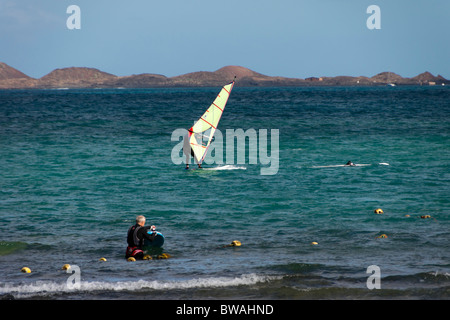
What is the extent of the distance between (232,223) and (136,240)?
5.15 meters

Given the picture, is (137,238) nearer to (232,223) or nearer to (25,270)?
(25,270)

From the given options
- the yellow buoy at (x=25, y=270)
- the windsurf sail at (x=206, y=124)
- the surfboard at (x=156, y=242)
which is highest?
the windsurf sail at (x=206, y=124)

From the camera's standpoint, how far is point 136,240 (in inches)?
642

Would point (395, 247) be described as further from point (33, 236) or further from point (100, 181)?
point (100, 181)

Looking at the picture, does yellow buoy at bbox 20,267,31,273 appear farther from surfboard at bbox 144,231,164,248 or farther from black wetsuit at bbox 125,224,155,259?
surfboard at bbox 144,231,164,248

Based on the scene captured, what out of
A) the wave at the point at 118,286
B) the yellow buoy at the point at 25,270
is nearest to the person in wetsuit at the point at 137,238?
the wave at the point at 118,286

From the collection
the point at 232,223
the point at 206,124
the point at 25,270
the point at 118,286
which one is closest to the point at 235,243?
the point at 232,223

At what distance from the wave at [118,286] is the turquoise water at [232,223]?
0.04 meters

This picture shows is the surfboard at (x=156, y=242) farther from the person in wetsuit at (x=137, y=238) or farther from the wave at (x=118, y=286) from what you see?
the wave at (x=118, y=286)

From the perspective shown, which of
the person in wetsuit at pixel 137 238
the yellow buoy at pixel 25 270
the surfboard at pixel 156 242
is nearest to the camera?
the yellow buoy at pixel 25 270

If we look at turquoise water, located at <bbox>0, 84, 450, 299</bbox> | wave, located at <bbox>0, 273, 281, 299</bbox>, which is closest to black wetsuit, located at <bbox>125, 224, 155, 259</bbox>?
turquoise water, located at <bbox>0, 84, 450, 299</bbox>

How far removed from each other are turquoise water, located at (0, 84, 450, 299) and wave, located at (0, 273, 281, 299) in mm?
45

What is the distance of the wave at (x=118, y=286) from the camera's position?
13531mm
